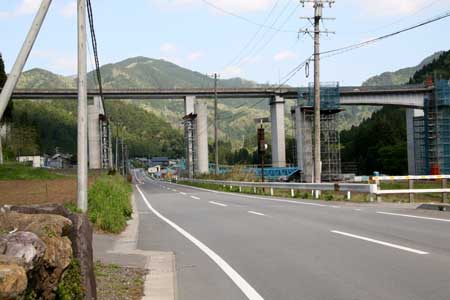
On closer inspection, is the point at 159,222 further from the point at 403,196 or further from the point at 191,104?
the point at 191,104

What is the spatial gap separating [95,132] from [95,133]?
0.77 feet

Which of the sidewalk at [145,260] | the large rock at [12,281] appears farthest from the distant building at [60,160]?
the large rock at [12,281]

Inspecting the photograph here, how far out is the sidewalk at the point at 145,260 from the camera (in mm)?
7374

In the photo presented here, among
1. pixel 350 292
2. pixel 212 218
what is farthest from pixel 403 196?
pixel 350 292

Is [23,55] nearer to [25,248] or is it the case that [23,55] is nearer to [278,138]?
[25,248]

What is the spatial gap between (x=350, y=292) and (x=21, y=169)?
5685 centimetres

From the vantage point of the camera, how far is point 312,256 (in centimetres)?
944

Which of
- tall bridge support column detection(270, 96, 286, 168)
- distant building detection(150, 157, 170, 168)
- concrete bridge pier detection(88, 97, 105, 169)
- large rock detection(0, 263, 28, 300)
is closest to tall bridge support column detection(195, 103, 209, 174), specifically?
tall bridge support column detection(270, 96, 286, 168)

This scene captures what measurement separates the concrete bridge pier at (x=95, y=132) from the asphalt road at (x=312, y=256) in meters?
66.2

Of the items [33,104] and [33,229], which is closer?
[33,229]

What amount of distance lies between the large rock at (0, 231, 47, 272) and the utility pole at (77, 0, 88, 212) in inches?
326

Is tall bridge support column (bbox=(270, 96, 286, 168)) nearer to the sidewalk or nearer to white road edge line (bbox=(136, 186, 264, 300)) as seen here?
the sidewalk

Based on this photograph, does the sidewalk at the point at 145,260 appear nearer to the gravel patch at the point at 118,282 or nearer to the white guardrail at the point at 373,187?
the gravel patch at the point at 118,282

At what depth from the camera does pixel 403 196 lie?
29469mm
